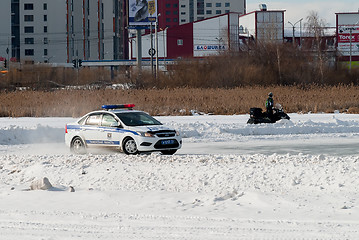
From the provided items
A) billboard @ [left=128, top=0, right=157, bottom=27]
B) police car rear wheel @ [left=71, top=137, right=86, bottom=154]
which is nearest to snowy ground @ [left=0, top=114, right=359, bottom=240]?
police car rear wheel @ [left=71, top=137, right=86, bottom=154]

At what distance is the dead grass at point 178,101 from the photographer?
35.9m

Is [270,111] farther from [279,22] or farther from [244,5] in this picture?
[244,5]

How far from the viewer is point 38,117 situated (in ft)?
112

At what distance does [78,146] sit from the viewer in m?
18.6

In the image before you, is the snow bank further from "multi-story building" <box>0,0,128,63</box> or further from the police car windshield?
"multi-story building" <box>0,0,128,63</box>

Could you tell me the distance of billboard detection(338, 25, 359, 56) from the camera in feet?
314

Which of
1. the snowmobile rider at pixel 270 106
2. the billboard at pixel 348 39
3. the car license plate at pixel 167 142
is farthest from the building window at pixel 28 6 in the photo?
the car license plate at pixel 167 142

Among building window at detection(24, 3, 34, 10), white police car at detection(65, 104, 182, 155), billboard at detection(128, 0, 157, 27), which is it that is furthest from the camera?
building window at detection(24, 3, 34, 10)

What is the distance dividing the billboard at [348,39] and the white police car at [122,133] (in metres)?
82.1

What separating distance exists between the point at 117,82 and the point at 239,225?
173 ft

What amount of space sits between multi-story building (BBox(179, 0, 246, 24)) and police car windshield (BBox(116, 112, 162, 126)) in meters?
156

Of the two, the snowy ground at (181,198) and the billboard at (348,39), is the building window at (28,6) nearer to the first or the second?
the billboard at (348,39)

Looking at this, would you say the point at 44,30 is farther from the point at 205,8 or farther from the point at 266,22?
the point at 205,8

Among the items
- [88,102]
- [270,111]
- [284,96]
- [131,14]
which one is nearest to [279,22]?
[131,14]
